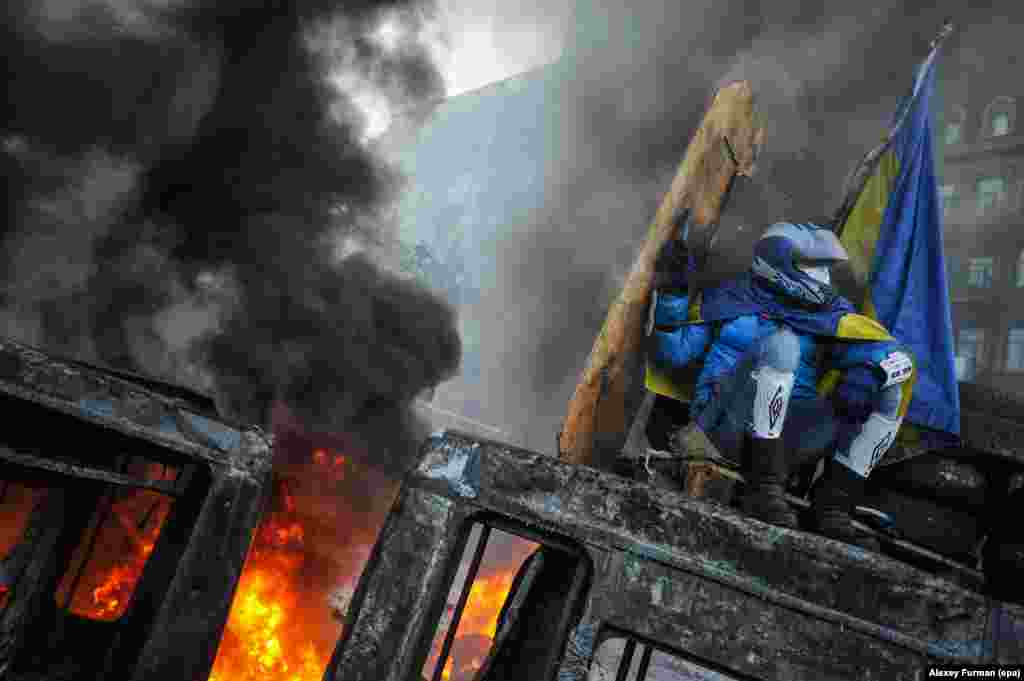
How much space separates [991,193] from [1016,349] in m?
6.33

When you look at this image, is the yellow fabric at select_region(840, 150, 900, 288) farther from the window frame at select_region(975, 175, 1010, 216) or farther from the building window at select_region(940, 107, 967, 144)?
the building window at select_region(940, 107, 967, 144)

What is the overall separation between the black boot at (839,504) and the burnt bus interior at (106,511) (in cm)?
299

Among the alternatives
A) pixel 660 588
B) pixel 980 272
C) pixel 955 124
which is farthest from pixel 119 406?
pixel 955 124

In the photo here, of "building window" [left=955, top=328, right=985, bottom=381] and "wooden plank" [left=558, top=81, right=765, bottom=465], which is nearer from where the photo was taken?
"wooden plank" [left=558, top=81, right=765, bottom=465]

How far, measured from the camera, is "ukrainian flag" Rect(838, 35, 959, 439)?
4.28 meters

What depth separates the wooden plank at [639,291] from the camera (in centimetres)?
427

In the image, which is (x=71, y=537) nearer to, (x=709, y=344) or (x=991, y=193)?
(x=709, y=344)

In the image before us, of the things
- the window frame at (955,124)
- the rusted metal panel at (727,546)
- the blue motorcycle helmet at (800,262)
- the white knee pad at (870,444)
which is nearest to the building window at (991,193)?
the window frame at (955,124)

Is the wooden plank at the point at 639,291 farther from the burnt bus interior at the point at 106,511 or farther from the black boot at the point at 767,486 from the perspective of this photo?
the burnt bus interior at the point at 106,511

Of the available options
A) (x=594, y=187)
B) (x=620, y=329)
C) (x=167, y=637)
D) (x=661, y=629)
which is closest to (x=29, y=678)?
(x=167, y=637)

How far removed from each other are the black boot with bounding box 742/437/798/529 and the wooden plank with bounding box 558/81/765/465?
1155 millimetres

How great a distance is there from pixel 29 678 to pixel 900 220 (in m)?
6.31

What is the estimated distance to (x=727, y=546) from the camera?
2.23 meters

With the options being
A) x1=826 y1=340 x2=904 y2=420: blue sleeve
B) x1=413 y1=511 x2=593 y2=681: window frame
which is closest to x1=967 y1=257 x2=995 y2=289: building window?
x1=826 y1=340 x2=904 y2=420: blue sleeve
